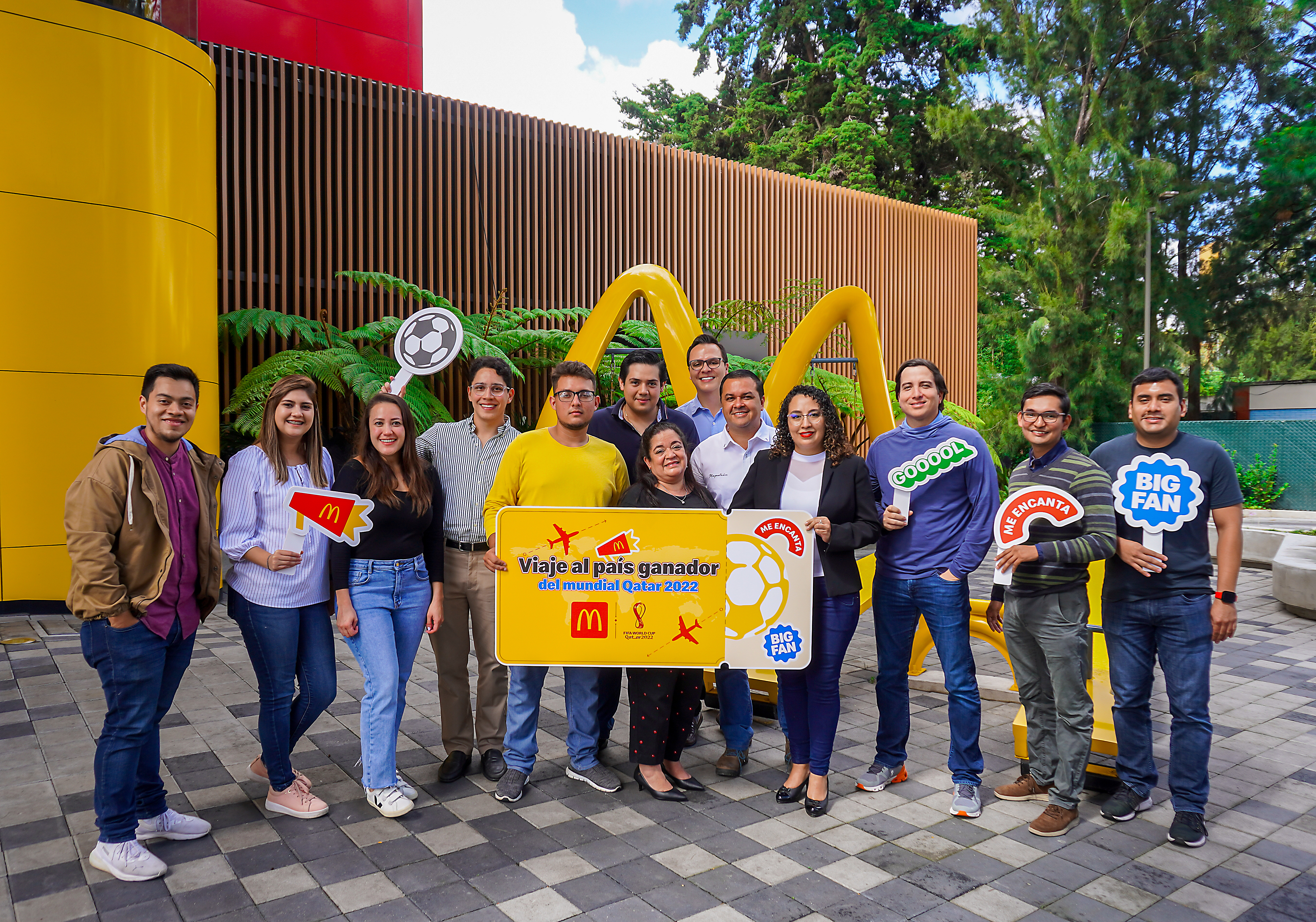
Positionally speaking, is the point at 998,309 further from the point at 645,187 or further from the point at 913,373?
the point at 913,373

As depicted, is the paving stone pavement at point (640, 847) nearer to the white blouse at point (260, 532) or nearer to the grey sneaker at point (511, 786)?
the grey sneaker at point (511, 786)

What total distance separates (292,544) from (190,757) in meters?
1.83

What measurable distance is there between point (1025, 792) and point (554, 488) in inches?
107

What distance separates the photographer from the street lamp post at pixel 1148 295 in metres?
20.8

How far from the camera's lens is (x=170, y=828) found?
3.73m

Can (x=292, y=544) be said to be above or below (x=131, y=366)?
below

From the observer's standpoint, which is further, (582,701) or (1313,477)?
(1313,477)

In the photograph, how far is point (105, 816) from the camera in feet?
11.3

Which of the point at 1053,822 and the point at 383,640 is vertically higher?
the point at 383,640

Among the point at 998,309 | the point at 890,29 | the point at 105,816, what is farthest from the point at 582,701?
the point at 890,29

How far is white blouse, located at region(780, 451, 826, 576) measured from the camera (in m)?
4.19

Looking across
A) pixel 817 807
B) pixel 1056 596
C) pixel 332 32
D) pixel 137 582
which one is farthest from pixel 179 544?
pixel 332 32

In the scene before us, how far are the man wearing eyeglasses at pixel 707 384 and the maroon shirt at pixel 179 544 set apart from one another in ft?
8.23

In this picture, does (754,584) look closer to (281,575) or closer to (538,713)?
(538,713)
